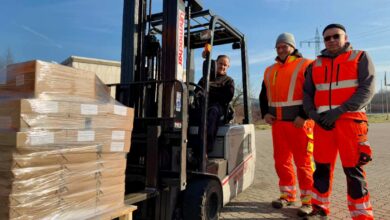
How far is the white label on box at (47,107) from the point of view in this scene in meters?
2.11

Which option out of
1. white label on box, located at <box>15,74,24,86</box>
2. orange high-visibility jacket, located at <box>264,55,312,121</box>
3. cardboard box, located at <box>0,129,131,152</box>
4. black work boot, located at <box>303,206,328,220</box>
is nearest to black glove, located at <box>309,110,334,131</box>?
orange high-visibility jacket, located at <box>264,55,312,121</box>

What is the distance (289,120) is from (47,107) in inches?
126

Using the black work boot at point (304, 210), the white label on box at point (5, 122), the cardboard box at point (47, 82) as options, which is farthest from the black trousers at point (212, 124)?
the white label on box at point (5, 122)

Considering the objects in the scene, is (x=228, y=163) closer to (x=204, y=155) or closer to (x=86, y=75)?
(x=204, y=155)

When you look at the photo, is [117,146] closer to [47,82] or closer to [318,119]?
[47,82]

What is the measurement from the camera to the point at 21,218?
6.68 feet

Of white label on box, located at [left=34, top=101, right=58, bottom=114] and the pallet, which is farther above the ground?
white label on box, located at [left=34, top=101, right=58, bottom=114]

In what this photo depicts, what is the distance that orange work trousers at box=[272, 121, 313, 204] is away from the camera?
14.7 feet

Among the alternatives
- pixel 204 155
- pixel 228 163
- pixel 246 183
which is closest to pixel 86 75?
pixel 204 155

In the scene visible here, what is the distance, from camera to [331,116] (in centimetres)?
364

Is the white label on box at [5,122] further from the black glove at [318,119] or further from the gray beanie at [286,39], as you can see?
the gray beanie at [286,39]

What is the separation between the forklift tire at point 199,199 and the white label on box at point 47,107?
1715 mm

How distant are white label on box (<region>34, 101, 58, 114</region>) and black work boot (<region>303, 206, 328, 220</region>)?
306 cm

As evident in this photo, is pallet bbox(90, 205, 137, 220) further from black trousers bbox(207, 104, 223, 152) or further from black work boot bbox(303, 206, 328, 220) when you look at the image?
black work boot bbox(303, 206, 328, 220)
